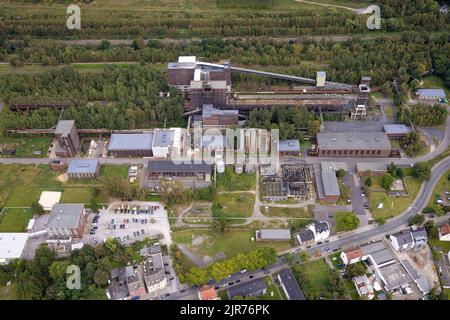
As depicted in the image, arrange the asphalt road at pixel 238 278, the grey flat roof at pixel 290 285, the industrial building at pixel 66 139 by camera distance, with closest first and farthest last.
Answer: the grey flat roof at pixel 290 285 → the asphalt road at pixel 238 278 → the industrial building at pixel 66 139

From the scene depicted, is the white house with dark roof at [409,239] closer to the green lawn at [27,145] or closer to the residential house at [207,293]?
the residential house at [207,293]

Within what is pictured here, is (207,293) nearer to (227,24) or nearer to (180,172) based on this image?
(180,172)

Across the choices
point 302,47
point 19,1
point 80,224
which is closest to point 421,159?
point 302,47

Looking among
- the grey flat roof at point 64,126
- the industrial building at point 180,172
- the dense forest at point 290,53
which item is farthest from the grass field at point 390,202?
the grey flat roof at point 64,126

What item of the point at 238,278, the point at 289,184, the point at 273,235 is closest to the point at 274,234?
the point at 273,235

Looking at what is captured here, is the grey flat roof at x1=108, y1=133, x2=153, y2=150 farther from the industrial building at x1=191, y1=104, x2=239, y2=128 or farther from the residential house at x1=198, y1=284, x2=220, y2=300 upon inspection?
the residential house at x1=198, y1=284, x2=220, y2=300
